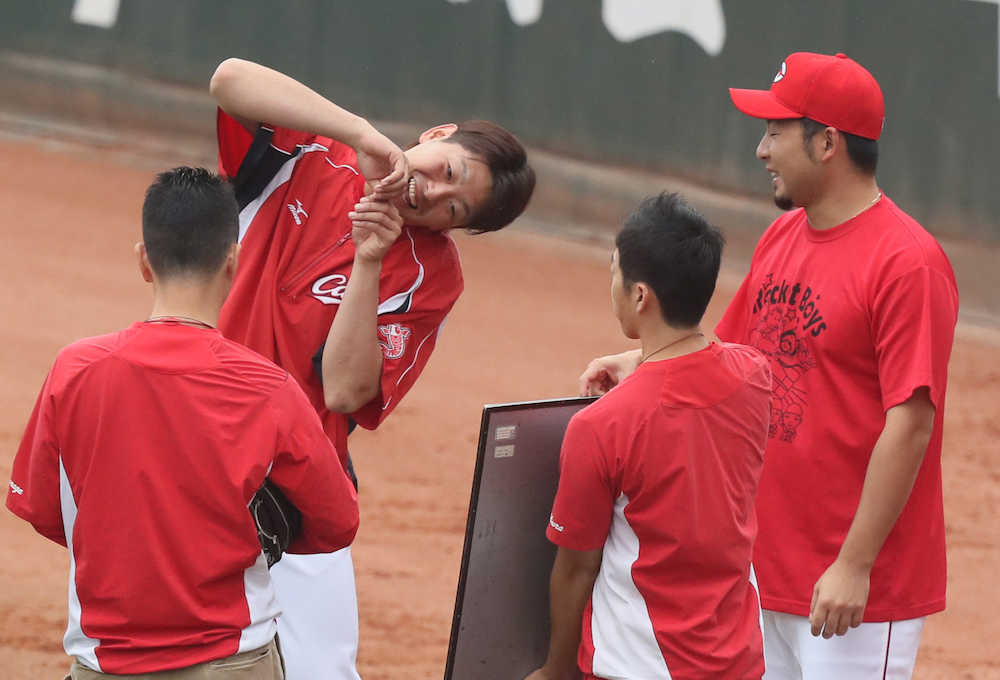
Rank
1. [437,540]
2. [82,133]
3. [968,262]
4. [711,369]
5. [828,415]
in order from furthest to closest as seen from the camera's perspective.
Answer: [82,133] < [968,262] < [437,540] < [828,415] < [711,369]

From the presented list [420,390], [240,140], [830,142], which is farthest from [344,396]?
[420,390]

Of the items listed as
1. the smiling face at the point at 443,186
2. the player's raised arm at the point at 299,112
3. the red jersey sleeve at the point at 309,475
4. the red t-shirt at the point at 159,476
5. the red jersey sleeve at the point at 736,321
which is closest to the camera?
the red t-shirt at the point at 159,476

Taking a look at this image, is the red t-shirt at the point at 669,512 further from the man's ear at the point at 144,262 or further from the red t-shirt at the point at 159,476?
the man's ear at the point at 144,262

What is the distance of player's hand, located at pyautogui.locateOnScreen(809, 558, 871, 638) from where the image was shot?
3139mm

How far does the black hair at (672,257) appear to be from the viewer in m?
2.86

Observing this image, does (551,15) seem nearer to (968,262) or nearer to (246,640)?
(968,262)

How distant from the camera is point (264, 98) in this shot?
3.05m

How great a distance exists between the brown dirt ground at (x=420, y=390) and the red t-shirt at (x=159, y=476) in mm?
2370

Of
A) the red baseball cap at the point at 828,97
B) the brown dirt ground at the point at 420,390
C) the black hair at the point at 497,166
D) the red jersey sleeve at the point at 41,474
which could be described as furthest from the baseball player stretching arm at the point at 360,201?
the brown dirt ground at the point at 420,390

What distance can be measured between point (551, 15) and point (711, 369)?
877cm

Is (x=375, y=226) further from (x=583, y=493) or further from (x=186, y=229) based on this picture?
(x=583, y=493)

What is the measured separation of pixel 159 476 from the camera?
2.49m

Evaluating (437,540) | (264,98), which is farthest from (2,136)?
(264,98)

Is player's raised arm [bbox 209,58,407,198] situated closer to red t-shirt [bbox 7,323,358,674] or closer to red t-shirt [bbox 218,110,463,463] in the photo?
red t-shirt [bbox 218,110,463,463]
